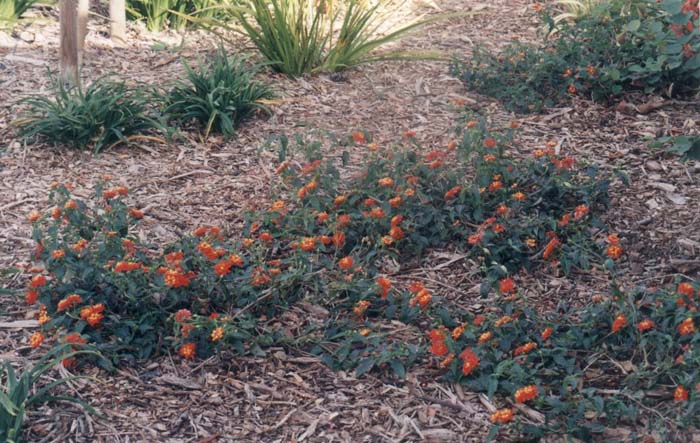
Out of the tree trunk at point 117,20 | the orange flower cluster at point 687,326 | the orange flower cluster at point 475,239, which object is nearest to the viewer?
the orange flower cluster at point 687,326

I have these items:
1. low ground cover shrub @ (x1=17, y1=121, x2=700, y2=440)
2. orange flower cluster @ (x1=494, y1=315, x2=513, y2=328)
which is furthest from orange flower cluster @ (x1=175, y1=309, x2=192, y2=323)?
orange flower cluster @ (x1=494, y1=315, x2=513, y2=328)

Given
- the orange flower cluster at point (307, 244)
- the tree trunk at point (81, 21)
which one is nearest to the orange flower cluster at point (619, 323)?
the orange flower cluster at point (307, 244)

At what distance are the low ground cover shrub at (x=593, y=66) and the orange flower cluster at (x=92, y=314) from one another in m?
2.72

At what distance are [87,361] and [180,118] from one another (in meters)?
2.01

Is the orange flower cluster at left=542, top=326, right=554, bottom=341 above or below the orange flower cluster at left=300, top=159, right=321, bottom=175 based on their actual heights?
below

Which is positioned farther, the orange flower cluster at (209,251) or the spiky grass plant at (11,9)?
the spiky grass plant at (11,9)

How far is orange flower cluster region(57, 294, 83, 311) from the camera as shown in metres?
2.88

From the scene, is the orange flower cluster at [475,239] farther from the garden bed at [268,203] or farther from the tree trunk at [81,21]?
the tree trunk at [81,21]

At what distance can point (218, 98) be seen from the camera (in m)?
4.53

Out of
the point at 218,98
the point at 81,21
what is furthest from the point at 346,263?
the point at 81,21

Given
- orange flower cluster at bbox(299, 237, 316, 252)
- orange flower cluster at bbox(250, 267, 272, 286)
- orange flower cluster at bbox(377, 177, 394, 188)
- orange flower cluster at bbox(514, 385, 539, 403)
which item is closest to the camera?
orange flower cluster at bbox(514, 385, 539, 403)

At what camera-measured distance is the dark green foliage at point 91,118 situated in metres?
4.39

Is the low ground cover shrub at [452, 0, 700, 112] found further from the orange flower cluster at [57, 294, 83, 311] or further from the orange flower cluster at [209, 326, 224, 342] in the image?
the orange flower cluster at [57, 294, 83, 311]

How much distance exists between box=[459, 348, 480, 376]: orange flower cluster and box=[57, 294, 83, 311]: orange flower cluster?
4.38 ft
